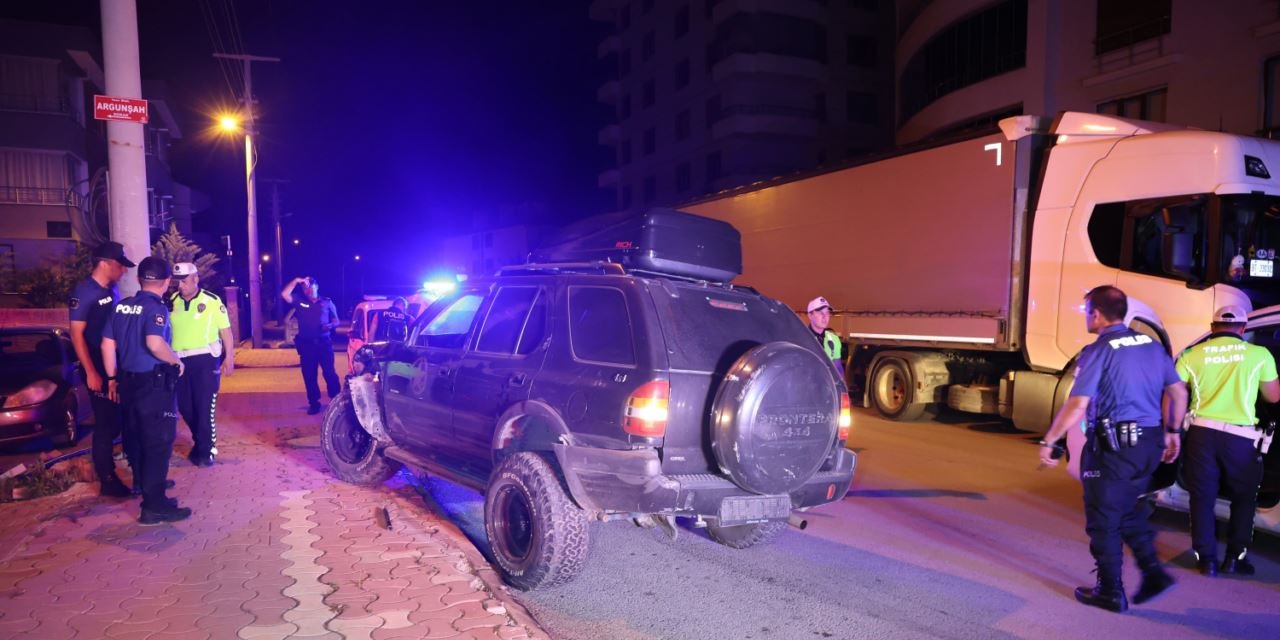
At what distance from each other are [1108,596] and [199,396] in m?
7.07

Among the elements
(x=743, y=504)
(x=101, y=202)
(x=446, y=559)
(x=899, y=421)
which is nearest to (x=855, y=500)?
(x=743, y=504)

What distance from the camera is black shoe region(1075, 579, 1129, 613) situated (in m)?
4.31

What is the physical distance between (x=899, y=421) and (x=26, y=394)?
34.3ft

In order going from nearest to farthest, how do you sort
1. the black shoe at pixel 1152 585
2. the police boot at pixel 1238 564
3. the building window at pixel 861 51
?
the black shoe at pixel 1152 585, the police boot at pixel 1238 564, the building window at pixel 861 51

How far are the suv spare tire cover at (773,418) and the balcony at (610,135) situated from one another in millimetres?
47498

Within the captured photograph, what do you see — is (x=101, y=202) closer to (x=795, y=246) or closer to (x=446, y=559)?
(x=446, y=559)

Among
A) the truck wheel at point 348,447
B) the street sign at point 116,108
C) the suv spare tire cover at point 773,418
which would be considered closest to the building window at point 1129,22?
the suv spare tire cover at point 773,418

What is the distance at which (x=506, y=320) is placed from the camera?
5.20m

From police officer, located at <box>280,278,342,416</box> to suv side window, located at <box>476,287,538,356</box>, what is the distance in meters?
5.87

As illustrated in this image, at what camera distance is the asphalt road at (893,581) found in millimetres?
4066

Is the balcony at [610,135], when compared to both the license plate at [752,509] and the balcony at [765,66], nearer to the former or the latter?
the balcony at [765,66]

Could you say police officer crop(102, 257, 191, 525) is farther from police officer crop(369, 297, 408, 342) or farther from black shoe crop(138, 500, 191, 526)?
police officer crop(369, 297, 408, 342)

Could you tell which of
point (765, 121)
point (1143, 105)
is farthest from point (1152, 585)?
point (765, 121)

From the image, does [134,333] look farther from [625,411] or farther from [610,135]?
[610,135]
